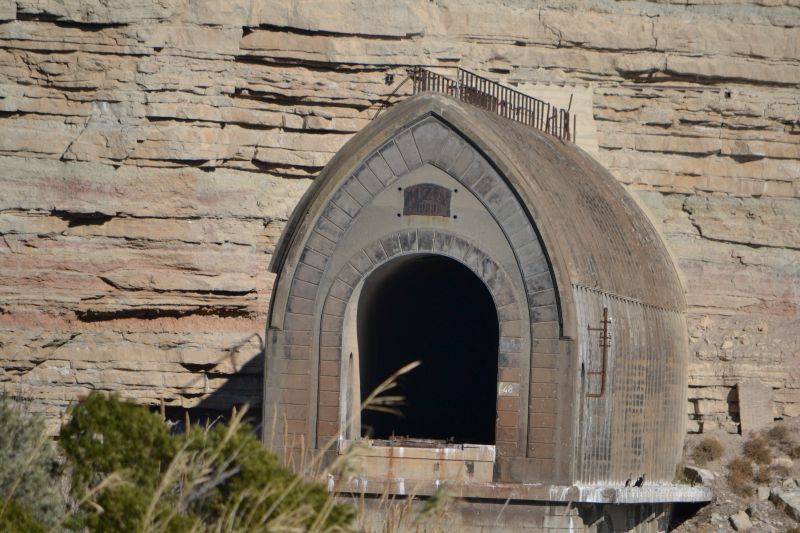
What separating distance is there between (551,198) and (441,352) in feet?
20.0

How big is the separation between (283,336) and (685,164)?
12.0 metres

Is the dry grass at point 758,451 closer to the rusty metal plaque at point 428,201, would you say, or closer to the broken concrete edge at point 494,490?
the broken concrete edge at point 494,490

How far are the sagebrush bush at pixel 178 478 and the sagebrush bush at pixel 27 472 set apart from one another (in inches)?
17.7

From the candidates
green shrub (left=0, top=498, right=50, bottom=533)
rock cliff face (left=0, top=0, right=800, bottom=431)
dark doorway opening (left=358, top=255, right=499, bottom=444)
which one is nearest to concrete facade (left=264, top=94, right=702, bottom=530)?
dark doorway opening (left=358, top=255, right=499, bottom=444)

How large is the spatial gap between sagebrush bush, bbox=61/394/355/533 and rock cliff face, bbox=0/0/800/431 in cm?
1482

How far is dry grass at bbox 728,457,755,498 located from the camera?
25688 mm

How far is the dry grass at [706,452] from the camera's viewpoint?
27.0 metres

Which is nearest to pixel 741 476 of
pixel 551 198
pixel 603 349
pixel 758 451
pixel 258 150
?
pixel 758 451

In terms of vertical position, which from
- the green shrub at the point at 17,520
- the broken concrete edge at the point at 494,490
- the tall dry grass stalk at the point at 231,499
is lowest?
the green shrub at the point at 17,520

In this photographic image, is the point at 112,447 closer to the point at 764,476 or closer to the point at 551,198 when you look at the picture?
the point at 551,198

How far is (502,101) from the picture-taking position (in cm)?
2439

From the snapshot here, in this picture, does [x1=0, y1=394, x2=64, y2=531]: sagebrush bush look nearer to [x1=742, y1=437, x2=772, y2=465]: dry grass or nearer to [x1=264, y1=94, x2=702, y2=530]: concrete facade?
[x1=264, y1=94, x2=702, y2=530]: concrete facade

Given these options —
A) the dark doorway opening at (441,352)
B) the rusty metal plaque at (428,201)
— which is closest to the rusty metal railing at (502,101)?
the dark doorway opening at (441,352)

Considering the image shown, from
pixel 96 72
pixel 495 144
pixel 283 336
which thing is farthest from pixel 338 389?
pixel 96 72
